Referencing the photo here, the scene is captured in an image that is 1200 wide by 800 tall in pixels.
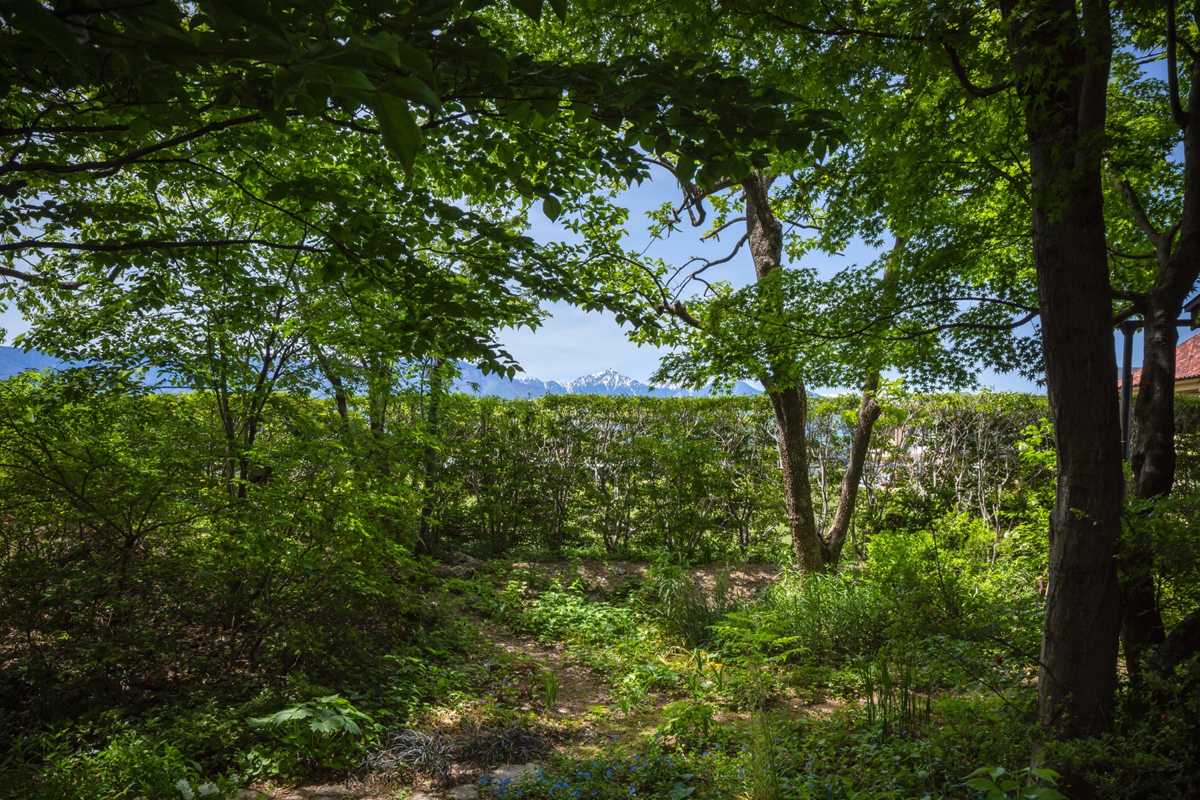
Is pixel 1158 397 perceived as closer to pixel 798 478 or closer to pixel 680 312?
pixel 798 478

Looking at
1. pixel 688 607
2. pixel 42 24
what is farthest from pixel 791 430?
pixel 42 24

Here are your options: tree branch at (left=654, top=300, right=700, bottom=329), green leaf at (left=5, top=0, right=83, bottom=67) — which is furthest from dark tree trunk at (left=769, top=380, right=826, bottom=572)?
green leaf at (left=5, top=0, right=83, bottom=67)

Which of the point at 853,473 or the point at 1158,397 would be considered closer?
the point at 1158,397

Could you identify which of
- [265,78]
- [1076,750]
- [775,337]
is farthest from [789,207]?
[265,78]

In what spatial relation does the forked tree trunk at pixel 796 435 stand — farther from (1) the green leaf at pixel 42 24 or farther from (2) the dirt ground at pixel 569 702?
(1) the green leaf at pixel 42 24

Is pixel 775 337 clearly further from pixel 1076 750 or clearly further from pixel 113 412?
pixel 113 412

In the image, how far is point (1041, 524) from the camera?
213 inches

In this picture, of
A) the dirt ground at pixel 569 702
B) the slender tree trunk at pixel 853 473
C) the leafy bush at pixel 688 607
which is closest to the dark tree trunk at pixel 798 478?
the slender tree trunk at pixel 853 473

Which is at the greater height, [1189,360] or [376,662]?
[1189,360]

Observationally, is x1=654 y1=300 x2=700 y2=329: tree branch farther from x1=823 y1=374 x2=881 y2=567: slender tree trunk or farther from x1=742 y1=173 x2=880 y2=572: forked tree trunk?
x1=823 y1=374 x2=881 y2=567: slender tree trunk

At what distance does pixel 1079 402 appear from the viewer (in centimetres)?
281

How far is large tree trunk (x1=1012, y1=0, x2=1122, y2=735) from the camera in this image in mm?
2756

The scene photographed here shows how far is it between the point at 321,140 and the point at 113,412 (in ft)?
7.91

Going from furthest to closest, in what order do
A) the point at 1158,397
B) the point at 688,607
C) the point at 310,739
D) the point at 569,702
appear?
the point at 688,607 → the point at 569,702 → the point at 310,739 → the point at 1158,397
